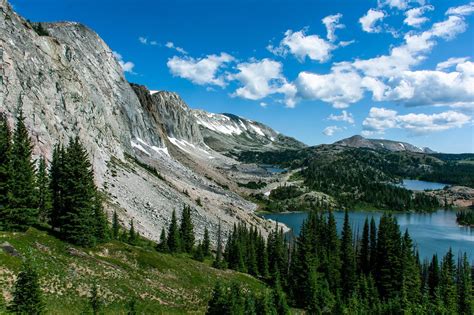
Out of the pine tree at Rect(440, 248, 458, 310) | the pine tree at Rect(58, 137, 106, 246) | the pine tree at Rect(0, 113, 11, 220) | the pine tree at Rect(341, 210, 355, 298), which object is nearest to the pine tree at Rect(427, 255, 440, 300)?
the pine tree at Rect(440, 248, 458, 310)

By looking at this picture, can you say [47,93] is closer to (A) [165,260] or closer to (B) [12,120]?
(B) [12,120]

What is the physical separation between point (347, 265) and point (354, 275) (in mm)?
3488

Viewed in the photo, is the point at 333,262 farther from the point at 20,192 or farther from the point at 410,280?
the point at 20,192

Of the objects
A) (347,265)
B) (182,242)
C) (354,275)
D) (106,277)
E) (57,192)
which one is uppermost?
(57,192)

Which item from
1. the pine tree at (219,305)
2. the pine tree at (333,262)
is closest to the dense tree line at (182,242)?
the pine tree at (333,262)

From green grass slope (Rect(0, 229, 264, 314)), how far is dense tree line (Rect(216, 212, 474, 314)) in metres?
27.1

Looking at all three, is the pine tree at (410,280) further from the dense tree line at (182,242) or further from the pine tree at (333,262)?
the dense tree line at (182,242)

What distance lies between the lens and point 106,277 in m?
40.8

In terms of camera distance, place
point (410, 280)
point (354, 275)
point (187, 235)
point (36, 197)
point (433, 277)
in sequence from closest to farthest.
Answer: point (36, 197), point (410, 280), point (354, 275), point (433, 277), point (187, 235)

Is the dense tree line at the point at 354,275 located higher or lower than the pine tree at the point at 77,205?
lower

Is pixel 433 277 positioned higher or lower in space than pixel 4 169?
lower

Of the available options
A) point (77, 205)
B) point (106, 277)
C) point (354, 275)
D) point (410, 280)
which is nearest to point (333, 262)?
point (354, 275)

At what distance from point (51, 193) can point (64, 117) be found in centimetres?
5494

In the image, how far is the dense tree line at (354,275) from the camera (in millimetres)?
73562
